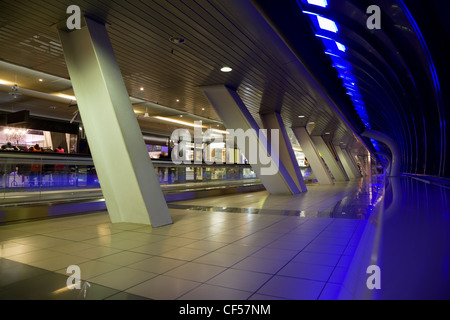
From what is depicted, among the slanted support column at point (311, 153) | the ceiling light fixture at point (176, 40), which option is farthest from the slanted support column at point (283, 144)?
the ceiling light fixture at point (176, 40)

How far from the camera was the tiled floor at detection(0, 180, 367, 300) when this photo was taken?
8.48ft

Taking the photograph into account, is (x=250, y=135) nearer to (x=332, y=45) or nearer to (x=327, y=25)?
(x=332, y=45)

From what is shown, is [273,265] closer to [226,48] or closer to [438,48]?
[226,48]

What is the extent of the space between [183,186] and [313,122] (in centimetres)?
842

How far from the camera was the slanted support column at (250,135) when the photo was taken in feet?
34.1

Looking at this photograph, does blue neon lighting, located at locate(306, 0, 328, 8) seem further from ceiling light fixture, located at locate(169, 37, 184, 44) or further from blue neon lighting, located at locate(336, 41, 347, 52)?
ceiling light fixture, located at locate(169, 37, 184, 44)

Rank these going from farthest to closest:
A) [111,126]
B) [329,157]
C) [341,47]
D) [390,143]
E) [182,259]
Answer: [329,157] < [390,143] < [341,47] < [111,126] < [182,259]

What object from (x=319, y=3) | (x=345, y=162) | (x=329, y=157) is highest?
(x=319, y=3)

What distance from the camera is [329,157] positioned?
25219mm

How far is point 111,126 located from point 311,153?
653 inches

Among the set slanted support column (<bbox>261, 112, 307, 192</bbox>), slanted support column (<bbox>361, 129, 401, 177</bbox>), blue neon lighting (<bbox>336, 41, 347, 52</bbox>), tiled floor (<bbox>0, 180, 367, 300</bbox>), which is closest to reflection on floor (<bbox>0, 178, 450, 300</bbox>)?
tiled floor (<bbox>0, 180, 367, 300</bbox>)

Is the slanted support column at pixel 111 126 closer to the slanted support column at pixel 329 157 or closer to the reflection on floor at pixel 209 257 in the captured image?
the reflection on floor at pixel 209 257

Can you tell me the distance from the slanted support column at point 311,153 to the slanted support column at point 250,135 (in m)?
6.96

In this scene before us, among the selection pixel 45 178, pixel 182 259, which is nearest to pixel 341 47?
pixel 182 259
